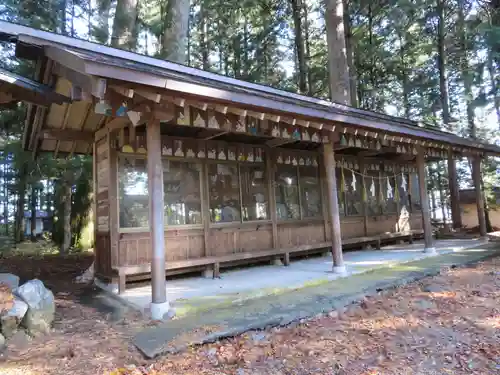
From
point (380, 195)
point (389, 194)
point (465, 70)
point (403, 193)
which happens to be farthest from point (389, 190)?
point (465, 70)

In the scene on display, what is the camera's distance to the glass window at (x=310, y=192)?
314 inches

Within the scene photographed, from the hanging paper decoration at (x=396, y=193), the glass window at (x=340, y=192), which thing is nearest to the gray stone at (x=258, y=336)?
the glass window at (x=340, y=192)

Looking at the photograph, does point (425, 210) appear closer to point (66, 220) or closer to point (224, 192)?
point (224, 192)

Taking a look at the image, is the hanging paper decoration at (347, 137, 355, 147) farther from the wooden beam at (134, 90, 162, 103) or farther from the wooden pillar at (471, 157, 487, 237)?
the wooden pillar at (471, 157, 487, 237)

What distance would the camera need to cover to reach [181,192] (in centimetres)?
619

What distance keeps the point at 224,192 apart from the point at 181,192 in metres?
0.90

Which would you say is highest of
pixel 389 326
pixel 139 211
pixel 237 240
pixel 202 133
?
pixel 202 133

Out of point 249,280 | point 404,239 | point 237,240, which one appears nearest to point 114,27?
point 237,240

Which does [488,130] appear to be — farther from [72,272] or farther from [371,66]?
[72,272]

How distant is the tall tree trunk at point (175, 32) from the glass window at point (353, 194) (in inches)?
211

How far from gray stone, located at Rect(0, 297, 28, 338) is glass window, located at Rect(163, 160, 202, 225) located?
2.75 m

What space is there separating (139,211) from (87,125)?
1.79 metres

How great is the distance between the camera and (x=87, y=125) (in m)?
6.00

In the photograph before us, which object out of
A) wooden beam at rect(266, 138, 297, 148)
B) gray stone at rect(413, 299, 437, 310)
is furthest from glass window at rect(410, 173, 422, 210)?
gray stone at rect(413, 299, 437, 310)
